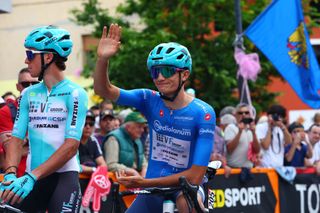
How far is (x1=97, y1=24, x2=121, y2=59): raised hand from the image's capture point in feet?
21.5

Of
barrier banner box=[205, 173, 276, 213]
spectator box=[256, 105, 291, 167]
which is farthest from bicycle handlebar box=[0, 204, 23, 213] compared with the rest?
spectator box=[256, 105, 291, 167]

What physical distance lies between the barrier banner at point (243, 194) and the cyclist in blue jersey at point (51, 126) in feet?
19.4

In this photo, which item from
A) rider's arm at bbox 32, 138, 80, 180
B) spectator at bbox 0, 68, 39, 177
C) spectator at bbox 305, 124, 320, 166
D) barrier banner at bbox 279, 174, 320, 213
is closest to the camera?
rider's arm at bbox 32, 138, 80, 180

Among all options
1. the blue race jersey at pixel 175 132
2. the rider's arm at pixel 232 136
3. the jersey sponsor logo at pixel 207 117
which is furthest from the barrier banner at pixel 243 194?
the jersey sponsor logo at pixel 207 117

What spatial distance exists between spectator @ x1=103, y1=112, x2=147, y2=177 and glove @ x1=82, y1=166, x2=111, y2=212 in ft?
1.09

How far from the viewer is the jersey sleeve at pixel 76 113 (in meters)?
6.74

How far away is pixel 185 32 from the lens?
20703mm

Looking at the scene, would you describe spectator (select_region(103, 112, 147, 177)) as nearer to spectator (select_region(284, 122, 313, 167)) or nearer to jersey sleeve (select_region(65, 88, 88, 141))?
spectator (select_region(284, 122, 313, 167))

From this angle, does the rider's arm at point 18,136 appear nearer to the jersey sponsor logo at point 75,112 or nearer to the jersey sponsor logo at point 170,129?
the jersey sponsor logo at point 75,112

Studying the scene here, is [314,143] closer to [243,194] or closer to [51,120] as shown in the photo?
[243,194]

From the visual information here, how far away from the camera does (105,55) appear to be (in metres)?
6.53

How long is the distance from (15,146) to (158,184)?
1.21m

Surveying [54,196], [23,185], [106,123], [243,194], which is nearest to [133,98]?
[54,196]

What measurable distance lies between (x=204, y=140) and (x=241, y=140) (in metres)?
6.08
